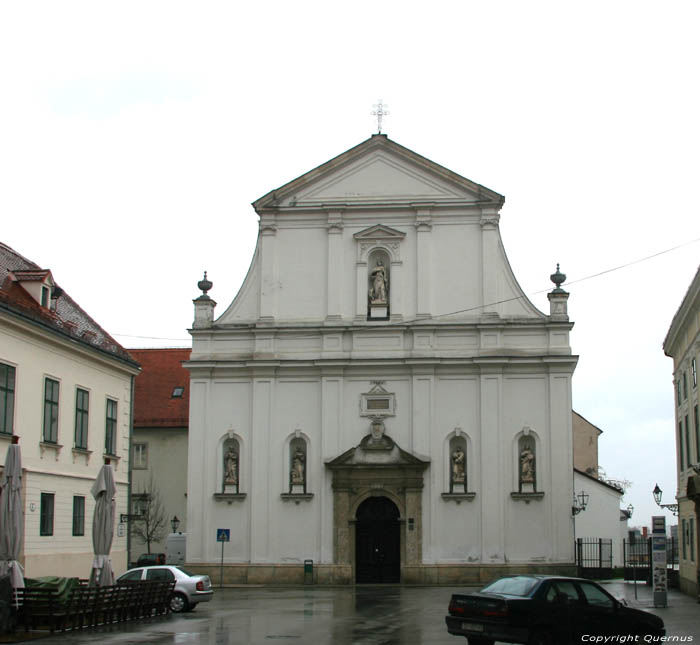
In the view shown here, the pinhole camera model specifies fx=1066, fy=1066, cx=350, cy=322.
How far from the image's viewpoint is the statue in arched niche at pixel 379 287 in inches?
1629

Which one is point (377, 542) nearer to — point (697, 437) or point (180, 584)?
point (697, 437)

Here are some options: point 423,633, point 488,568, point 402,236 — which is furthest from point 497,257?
point 423,633

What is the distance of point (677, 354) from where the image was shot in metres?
38.3

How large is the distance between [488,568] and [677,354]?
33.7 ft

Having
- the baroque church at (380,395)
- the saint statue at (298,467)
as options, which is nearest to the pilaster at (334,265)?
the baroque church at (380,395)

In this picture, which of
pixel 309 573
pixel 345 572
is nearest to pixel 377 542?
pixel 345 572

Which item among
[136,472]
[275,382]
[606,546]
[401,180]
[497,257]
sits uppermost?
[401,180]

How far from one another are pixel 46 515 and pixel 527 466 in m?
17.5

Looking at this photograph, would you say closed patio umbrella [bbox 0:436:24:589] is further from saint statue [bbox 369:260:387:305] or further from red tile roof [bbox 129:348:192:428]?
red tile roof [bbox 129:348:192:428]

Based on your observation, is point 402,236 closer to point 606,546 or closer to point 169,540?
point 169,540

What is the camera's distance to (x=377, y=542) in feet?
131

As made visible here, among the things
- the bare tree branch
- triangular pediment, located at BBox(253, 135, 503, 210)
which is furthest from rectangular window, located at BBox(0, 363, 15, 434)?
the bare tree branch

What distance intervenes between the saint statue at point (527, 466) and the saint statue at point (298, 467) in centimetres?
819

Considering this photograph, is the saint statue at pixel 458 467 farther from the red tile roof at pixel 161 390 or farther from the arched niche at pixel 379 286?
the red tile roof at pixel 161 390
